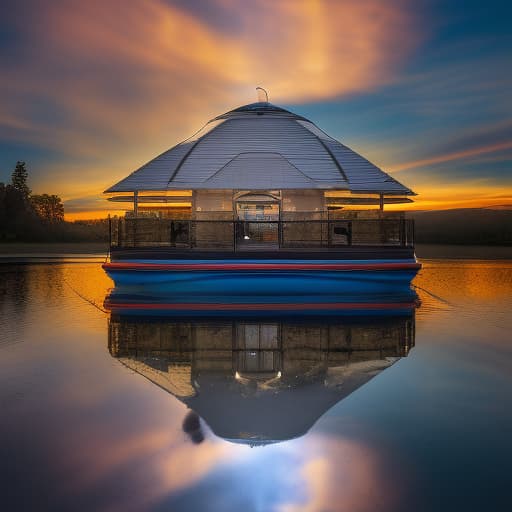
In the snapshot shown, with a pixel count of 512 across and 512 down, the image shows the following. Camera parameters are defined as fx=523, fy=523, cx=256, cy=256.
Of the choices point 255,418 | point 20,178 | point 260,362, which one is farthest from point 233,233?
point 20,178

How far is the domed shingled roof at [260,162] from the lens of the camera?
69.8 feet

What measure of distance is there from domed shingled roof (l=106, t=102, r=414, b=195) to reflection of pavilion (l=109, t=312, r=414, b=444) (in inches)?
359

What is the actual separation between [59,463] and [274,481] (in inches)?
79.5

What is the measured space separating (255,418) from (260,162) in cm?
1680

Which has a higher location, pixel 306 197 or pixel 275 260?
pixel 306 197

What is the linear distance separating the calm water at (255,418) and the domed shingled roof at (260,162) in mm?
10241

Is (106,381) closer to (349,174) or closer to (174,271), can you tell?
(174,271)

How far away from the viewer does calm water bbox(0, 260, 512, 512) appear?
4309mm

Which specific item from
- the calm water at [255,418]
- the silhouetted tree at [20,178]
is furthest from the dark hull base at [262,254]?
the silhouetted tree at [20,178]

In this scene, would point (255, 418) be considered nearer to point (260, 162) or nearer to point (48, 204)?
point (260, 162)

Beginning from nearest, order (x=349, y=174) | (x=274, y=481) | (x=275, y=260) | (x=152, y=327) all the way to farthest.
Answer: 1. (x=274, y=481)
2. (x=152, y=327)
3. (x=275, y=260)
4. (x=349, y=174)

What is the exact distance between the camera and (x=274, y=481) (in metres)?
4.45

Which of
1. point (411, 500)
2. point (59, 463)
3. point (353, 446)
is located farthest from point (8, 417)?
point (411, 500)

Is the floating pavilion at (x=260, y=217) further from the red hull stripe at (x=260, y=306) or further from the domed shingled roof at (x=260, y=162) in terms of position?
the red hull stripe at (x=260, y=306)
